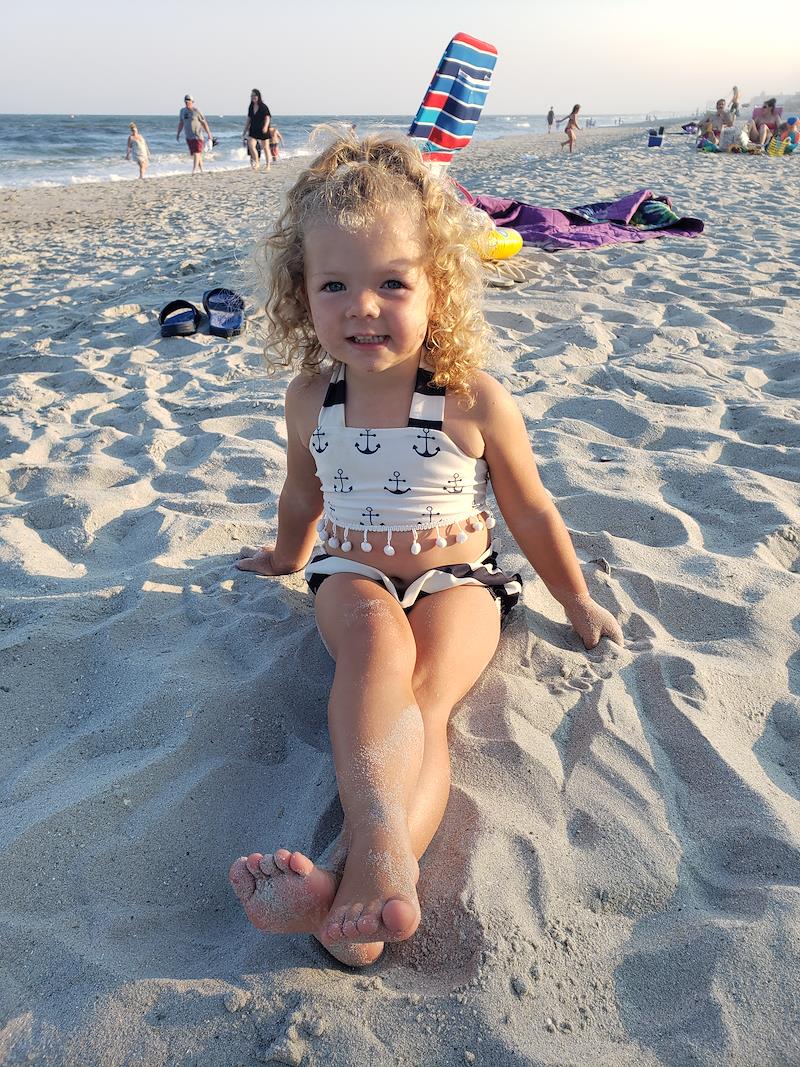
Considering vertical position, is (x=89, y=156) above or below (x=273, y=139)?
below

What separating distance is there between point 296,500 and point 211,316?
3.06 metres

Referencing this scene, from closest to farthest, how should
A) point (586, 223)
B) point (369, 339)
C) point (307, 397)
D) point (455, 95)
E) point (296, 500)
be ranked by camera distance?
point (369, 339)
point (307, 397)
point (296, 500)
point (455, 95)
point (586, 223)

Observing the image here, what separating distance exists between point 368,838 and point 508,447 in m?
1.02

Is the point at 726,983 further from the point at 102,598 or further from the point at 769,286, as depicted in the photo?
the point at 769,286

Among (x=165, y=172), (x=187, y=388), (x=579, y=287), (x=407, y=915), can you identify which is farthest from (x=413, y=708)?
(x=165, y=172)

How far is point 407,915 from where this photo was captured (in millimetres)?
1182

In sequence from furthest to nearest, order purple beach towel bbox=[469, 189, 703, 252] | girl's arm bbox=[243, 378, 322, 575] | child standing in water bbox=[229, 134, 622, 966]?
purple beach towel bbox=[469, 189, 703, 252], girl's arm bbox=[243, 378, 322, 575], child standing in water bbox=[229, 134, 622, 966]

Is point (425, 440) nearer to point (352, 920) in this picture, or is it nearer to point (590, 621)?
point (590, 621)

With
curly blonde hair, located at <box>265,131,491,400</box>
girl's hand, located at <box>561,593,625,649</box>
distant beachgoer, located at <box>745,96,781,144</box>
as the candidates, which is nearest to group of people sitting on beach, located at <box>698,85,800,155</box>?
distant beachgoer, located at <box>745,96,781,144</box>

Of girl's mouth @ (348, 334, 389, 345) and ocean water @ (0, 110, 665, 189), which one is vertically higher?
girl's mouth @ (348, 334, 389, 345)

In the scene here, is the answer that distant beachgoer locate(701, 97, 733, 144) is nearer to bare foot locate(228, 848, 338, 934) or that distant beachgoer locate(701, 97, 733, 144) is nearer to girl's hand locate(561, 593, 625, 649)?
girl's hand locate(561, 593, 625, 649)

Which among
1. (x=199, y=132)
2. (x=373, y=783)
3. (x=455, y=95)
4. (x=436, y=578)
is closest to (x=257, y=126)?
(x=199, y=132)

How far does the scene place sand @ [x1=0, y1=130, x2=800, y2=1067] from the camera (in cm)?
117

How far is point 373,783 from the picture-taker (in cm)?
134
